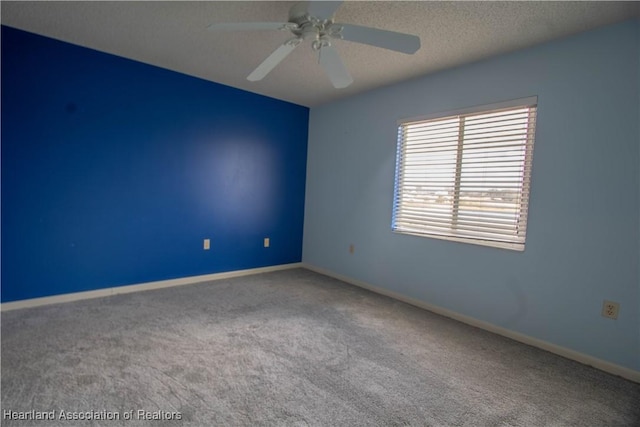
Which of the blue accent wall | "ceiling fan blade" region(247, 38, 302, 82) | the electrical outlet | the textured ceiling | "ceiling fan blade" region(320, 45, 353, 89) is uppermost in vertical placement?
the textured ceiling

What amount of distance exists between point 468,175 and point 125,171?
10.5 feet

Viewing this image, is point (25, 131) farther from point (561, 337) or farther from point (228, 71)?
point (561, 337)

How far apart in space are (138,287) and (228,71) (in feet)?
7.71

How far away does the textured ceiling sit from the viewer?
6.57 feet

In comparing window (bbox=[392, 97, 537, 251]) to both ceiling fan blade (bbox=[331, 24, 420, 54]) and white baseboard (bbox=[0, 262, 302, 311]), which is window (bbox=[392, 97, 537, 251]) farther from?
white baseboard (bbox=[0, 262, 302, 311])

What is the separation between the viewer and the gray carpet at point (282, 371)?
158 cm

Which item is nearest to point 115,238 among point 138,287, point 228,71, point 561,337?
point 138,287

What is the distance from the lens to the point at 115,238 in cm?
311

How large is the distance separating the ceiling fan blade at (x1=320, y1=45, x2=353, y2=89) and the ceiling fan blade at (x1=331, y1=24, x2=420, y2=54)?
92mm

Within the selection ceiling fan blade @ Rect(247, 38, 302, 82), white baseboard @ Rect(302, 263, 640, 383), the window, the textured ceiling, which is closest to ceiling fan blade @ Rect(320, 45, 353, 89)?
ceiling fan blade @ Rect(247, 38, 302, 82)

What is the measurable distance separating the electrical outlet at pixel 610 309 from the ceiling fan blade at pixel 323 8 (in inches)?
96.4

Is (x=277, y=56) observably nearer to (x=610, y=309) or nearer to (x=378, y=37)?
(x=378, y=37)

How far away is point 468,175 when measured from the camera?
2852 millimetres

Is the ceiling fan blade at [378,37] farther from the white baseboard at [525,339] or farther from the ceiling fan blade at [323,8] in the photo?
the white baseboard at [525,339]
